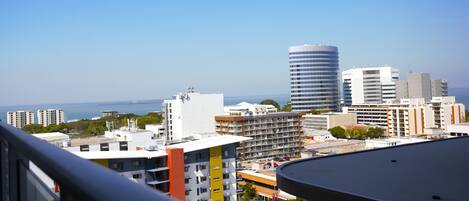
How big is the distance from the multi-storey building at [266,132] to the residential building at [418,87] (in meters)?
14.4

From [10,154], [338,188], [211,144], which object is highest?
[10,154]

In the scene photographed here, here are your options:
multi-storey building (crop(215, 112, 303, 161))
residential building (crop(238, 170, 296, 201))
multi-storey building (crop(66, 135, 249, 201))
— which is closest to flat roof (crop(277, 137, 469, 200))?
multi-storey building (crop(66, 135, 249, 201))

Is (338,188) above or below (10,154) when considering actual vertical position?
below

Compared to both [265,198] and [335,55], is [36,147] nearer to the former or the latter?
[265,198]

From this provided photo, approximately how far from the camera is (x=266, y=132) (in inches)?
628

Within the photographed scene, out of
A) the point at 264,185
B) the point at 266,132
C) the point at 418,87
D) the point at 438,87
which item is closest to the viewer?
the point at 264,185

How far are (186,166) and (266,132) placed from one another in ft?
29.5

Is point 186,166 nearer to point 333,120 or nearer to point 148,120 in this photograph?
point 148,120

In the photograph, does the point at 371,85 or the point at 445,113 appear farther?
the point at 371,85

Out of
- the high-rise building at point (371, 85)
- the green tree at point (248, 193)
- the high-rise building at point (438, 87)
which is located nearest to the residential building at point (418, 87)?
the high-rise building at point (438, 87)

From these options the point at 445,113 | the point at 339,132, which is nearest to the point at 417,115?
the point at 445,113

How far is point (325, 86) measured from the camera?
99.7 ft

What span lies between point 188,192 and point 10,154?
6907 mm

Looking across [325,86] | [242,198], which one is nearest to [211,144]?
[242,198]
